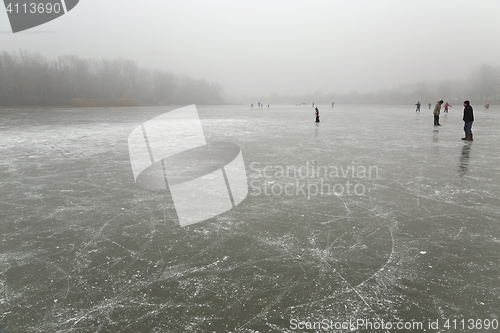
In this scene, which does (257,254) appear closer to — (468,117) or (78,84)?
(468,117)

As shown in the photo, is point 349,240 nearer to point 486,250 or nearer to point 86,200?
point 486,250

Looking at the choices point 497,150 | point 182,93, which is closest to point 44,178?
point 497,150

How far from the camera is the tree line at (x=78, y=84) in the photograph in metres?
62.7

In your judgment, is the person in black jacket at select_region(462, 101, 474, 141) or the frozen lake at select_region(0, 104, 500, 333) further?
the person in black jacket at select_region(462, 101, 474, 141)

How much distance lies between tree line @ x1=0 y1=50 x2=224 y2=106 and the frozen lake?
65939mm

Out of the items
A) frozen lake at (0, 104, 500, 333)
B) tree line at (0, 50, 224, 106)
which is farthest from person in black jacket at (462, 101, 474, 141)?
tree line at (0, 50, 224, 106)

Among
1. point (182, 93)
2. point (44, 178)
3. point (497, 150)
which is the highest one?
point (182, 93)

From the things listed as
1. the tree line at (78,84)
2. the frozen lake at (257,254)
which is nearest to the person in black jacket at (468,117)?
the frozen lake at (257,254)

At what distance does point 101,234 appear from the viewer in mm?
3459

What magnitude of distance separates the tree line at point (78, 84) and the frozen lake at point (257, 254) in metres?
65.9

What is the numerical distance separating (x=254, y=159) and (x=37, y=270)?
208 inches

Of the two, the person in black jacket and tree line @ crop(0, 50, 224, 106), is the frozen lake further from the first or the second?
tree line @ crop(0, 50, 224, 106)

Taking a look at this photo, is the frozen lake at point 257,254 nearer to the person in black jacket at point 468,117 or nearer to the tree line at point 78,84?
the person in black jacket at point 468,117

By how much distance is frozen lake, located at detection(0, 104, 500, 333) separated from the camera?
216 cm
